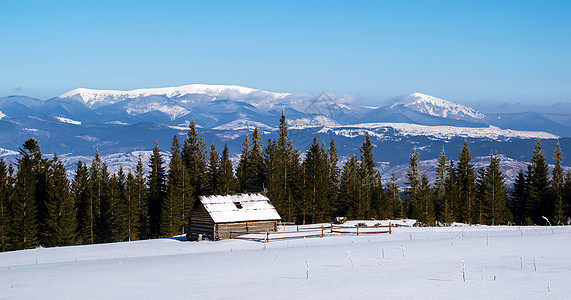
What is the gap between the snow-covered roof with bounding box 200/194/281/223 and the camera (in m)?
63.9

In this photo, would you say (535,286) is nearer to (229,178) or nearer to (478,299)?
(478,299)

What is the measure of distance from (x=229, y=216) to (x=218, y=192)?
94.1 feet

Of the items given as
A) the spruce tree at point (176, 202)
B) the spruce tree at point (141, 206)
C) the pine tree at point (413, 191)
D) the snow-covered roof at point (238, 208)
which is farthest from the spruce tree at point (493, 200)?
the spruce tree at point (141, 206)

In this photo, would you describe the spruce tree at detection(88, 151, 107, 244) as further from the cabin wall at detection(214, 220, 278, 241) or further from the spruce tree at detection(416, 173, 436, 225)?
the spruce tree at detection(416, 173, 436, 225)

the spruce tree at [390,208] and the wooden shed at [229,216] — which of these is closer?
the wooden shed at [229,216]

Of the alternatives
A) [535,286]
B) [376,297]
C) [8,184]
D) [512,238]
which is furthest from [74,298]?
[8,184]

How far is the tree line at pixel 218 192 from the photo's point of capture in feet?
243

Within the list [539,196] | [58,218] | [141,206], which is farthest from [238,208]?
[539,196]

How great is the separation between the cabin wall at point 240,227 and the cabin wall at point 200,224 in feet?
2.50

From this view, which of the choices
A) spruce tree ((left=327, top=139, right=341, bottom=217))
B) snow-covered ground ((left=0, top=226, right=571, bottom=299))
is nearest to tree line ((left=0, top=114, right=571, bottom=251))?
spruce tree ((left=327, top=139, right=341, bottom=217))

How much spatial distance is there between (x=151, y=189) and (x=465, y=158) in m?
58.8

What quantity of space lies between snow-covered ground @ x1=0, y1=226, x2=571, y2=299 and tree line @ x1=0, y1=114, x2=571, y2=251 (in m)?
27.9

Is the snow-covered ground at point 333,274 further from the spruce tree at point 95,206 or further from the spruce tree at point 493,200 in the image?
the spruce tree at point 493,200

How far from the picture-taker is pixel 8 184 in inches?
2832
